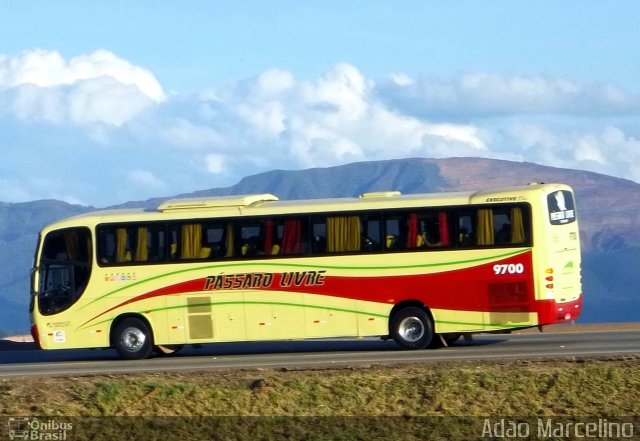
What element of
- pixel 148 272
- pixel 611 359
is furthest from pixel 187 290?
pixel 611 359

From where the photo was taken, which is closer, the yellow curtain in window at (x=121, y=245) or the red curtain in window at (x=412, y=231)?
the red curtain in window at (x=412, y=231)

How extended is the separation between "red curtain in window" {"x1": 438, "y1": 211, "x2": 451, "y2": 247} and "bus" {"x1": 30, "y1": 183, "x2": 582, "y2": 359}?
22 mm

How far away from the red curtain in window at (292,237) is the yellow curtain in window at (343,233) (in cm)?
60

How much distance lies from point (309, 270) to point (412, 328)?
7.58 ft

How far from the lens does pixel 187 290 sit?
2502 cm

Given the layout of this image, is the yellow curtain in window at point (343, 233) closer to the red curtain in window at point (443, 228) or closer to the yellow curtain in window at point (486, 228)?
the red curtain in window at point (443, 228)

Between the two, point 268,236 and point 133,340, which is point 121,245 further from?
point 268,236

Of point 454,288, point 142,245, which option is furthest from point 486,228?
point 142,245

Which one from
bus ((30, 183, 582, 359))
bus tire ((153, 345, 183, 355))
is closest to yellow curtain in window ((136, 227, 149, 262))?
bus ((30, 183, 582, 359))

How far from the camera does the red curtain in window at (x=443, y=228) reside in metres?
24.2

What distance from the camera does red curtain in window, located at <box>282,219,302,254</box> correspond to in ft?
81.3

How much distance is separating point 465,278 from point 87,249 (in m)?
7.67

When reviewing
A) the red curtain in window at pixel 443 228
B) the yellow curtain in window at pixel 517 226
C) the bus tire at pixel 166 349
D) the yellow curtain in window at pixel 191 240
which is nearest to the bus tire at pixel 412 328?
the red curtain in window at pixel 443 228

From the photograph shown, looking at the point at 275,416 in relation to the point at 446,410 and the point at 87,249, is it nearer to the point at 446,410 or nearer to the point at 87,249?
the point at 446,410
